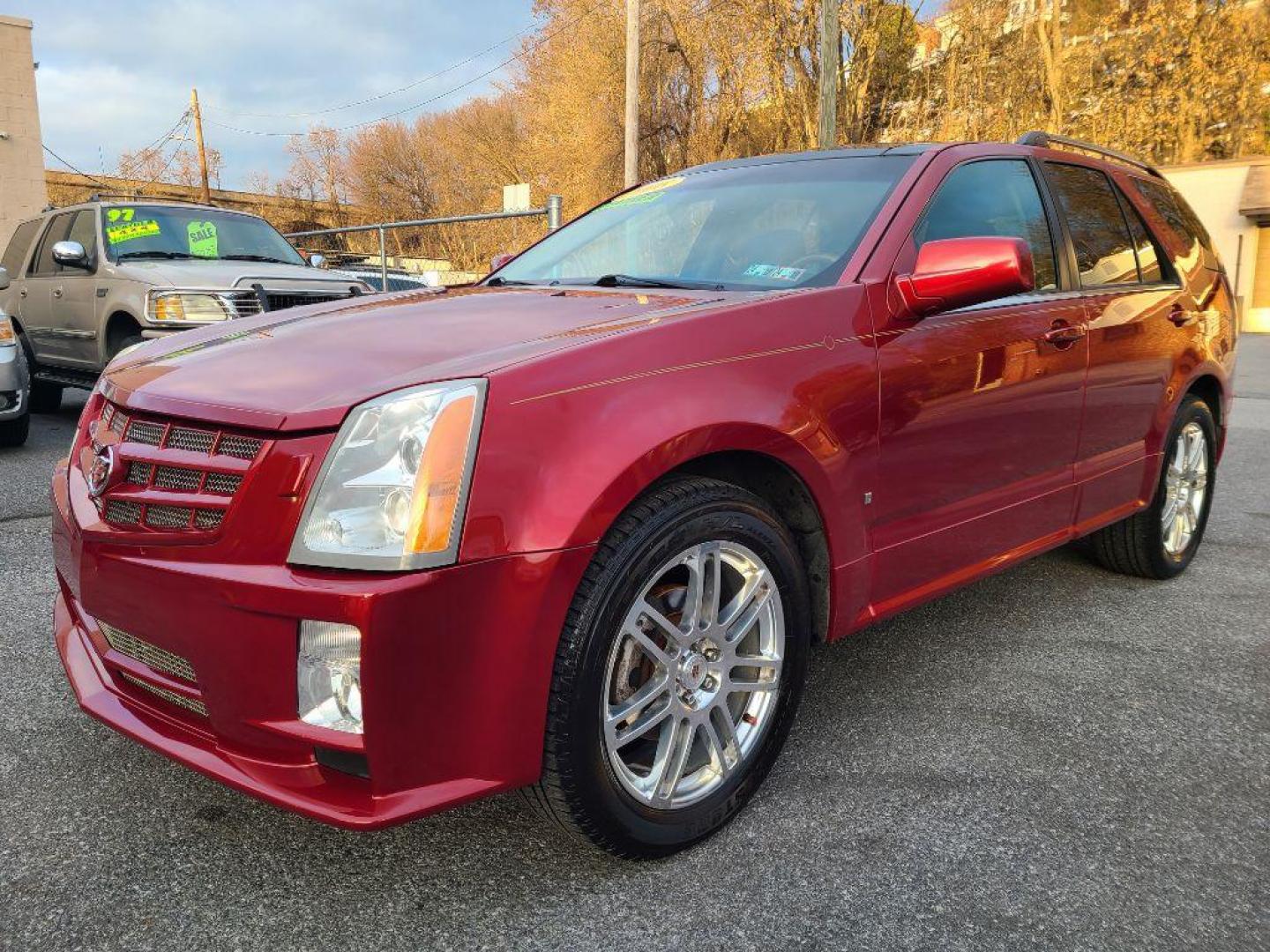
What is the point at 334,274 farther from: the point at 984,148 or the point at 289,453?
the point at 289,453

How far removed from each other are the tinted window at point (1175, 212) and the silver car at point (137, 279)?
18.0 ft

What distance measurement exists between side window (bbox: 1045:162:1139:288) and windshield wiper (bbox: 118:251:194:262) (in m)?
6.45

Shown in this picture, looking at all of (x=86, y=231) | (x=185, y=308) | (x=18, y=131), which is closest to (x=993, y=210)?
(x=185, y=308)

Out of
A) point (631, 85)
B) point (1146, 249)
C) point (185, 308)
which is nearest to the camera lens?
point (1146, 249)

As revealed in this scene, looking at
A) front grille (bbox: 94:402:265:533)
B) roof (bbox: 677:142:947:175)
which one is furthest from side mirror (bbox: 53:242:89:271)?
front grille (bbox: 94:402:265:533)

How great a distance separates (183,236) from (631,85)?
13.1 m

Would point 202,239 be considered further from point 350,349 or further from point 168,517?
point 168,517

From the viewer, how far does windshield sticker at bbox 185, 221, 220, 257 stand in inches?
307

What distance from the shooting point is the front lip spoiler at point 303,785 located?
178 centimetres

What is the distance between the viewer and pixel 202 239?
7.89m

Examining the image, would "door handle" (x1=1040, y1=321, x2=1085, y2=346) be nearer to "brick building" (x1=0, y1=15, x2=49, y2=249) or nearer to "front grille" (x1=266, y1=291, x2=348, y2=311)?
"front grille" (x1=266, y1=291, x2=348, y2=311)

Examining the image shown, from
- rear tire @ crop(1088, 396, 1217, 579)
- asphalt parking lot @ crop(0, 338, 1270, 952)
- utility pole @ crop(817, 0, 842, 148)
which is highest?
utility pole @ crop(817, 0, 842, 148)

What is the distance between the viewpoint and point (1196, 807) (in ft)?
7.87

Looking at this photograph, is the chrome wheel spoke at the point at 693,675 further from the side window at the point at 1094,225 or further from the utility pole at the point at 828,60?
the utility pole at the point at 828,60
